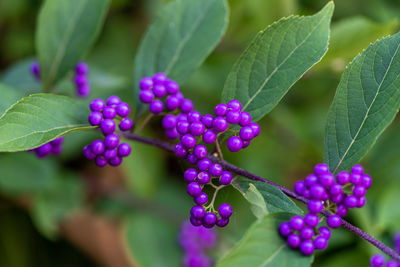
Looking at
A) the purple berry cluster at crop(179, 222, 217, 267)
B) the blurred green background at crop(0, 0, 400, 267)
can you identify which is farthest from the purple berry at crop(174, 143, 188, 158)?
the purple berry cluster at crop(179, 222, 217, 267)

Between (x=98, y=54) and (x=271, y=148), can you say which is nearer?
(x=271, y=148)

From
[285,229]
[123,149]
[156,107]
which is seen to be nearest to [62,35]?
[156,107]

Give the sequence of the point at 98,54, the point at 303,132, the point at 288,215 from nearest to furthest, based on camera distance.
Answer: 1. the point at 288,215
2. the point at 303,132
3. the point at 98,54

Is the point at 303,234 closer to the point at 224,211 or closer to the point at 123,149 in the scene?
the point at 224,211

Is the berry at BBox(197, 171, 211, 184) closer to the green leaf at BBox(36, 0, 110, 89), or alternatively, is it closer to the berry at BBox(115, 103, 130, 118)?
the berry at BBox(115, 103, 130, 118)

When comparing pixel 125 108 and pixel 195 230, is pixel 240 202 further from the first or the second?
pixel 125 108

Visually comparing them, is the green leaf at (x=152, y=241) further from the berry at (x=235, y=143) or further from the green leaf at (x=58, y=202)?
the berry at (x=235, y=143)

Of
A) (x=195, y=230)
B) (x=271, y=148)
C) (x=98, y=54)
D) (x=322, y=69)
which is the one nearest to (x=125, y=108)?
(x=322, y=69)

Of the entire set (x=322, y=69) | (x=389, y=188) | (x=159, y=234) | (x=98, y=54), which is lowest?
(x=159, y=234)
